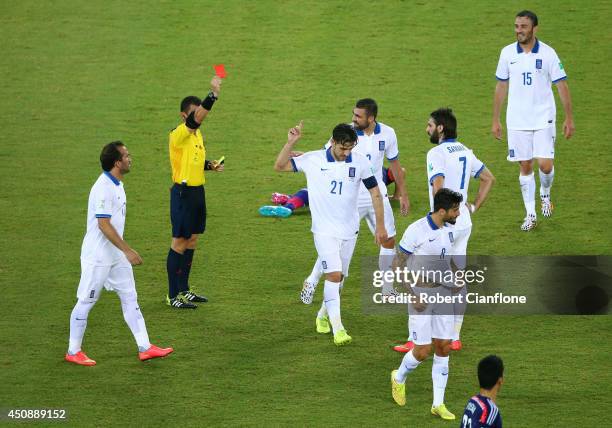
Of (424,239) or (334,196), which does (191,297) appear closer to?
(334,196)

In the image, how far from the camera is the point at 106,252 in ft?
39.6

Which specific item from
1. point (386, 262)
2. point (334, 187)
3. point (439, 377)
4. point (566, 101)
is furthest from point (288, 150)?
point (566, 101)

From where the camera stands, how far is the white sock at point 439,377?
11.0 metres

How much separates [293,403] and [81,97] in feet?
38.6

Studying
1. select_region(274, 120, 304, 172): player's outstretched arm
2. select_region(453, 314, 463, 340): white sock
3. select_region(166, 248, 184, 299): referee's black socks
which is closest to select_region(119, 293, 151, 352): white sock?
select_region(166, 248, 184, 299): referee's black socks

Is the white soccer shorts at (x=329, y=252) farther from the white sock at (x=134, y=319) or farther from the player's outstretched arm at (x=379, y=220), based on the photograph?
the white sock at (x=134, y=319)

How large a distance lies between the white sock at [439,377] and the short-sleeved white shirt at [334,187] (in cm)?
225

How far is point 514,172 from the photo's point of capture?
1891 centimetres

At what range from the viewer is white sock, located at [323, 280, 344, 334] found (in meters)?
12.6

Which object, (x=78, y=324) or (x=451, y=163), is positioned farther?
(x=451, y=163)

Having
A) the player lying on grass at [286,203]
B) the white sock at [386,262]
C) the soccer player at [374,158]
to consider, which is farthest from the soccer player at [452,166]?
the player lying on grass at [286,203]

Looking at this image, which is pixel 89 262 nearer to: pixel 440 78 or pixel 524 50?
pixel 524 50

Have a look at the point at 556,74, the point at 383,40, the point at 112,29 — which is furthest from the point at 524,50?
the point at 112,29

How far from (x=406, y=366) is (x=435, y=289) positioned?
32.9 inches
